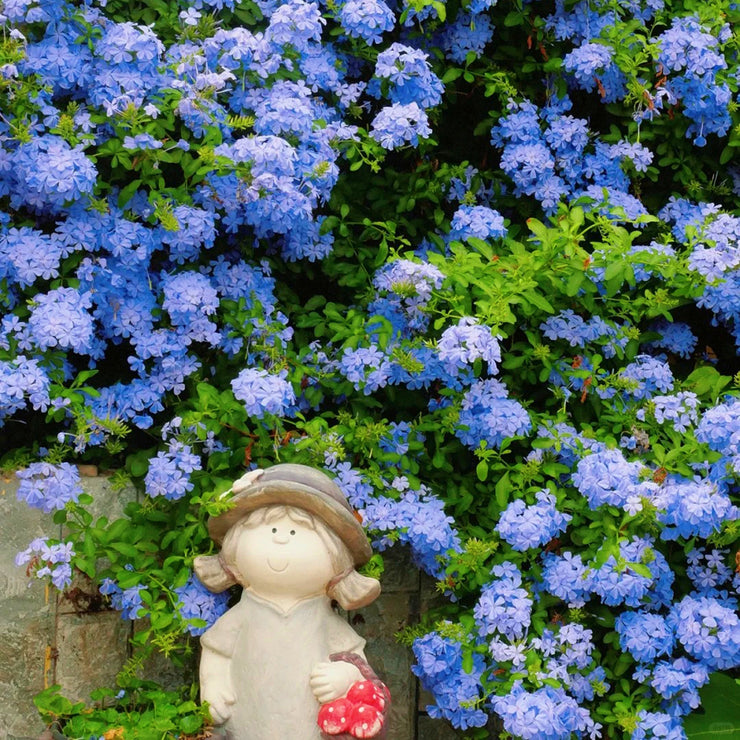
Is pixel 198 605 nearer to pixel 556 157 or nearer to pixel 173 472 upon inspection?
pixel 173 472

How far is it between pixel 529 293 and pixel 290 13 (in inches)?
42.1

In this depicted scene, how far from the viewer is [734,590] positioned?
3.58 metres

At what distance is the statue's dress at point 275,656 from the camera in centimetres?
293

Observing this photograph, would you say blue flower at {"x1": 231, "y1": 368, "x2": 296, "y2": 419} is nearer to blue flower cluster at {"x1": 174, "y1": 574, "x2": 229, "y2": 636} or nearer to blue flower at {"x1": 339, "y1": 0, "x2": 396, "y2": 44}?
blue flower cluster at {"x1": 174, "y1": 574, "x2": 229, "y2": 636}

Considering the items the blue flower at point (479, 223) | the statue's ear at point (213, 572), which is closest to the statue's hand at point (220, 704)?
the statue's ear at point (213, 572)

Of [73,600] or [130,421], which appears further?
[130,421]

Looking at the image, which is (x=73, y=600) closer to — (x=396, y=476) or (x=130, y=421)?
(x=130, y=421)

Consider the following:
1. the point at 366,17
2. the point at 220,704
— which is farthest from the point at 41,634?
the point at 366,17

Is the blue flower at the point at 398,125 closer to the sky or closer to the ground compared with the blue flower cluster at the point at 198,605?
closer to the sky

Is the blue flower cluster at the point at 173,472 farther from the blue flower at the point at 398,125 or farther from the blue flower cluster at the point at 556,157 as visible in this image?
the blue flower cluster at the point at 556,157

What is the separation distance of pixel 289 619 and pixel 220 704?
28cm

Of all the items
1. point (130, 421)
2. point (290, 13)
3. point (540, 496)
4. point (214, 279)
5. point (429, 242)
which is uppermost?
point (290, 13)

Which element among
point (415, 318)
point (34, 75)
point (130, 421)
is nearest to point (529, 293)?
point (415, 318)

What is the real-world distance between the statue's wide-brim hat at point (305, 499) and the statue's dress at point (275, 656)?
0.19 m
